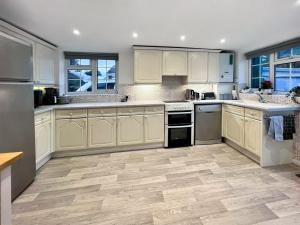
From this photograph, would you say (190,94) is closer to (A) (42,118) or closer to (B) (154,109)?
(B) (154,109)

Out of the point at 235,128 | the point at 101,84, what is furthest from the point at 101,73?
the point at 235,128

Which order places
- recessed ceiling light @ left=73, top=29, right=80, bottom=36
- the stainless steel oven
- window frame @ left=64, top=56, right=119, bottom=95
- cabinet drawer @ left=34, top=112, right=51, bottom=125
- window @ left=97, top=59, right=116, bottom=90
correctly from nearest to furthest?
cabinet drawer @ left=34, top=112, right=51, bottom=125 < recessed ceiling light @ left=73, top=29, right=80, bottom=36 < the stainless steel oven < window frame @ left=64, top=56, right=119, bottom=95 < window @ left=97, top=59, right=116, bottom=90

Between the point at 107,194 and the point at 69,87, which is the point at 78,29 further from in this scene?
the point at 107,194

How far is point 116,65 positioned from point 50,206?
3026mm

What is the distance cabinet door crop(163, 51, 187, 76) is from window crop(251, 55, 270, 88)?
163 centimetres

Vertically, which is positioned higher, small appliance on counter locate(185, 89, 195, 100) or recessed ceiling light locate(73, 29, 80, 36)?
recessed ceiling light locate(73, 29, 80, 36)

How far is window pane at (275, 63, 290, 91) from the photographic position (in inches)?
137

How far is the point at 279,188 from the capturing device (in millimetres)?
2271

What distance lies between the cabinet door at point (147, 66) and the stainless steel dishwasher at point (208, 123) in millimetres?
1079

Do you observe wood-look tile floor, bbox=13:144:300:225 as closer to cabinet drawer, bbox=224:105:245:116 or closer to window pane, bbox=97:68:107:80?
cabinet drawer, bbox=224:105:245:116

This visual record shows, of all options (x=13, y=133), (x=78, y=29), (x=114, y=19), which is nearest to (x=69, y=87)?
(x=78, y=29)

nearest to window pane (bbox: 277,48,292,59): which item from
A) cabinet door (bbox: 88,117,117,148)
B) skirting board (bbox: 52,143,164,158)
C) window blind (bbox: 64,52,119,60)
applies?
skirting board (bbox: 52,143,164,158)

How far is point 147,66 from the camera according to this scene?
3902mm

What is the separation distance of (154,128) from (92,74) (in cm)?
182
